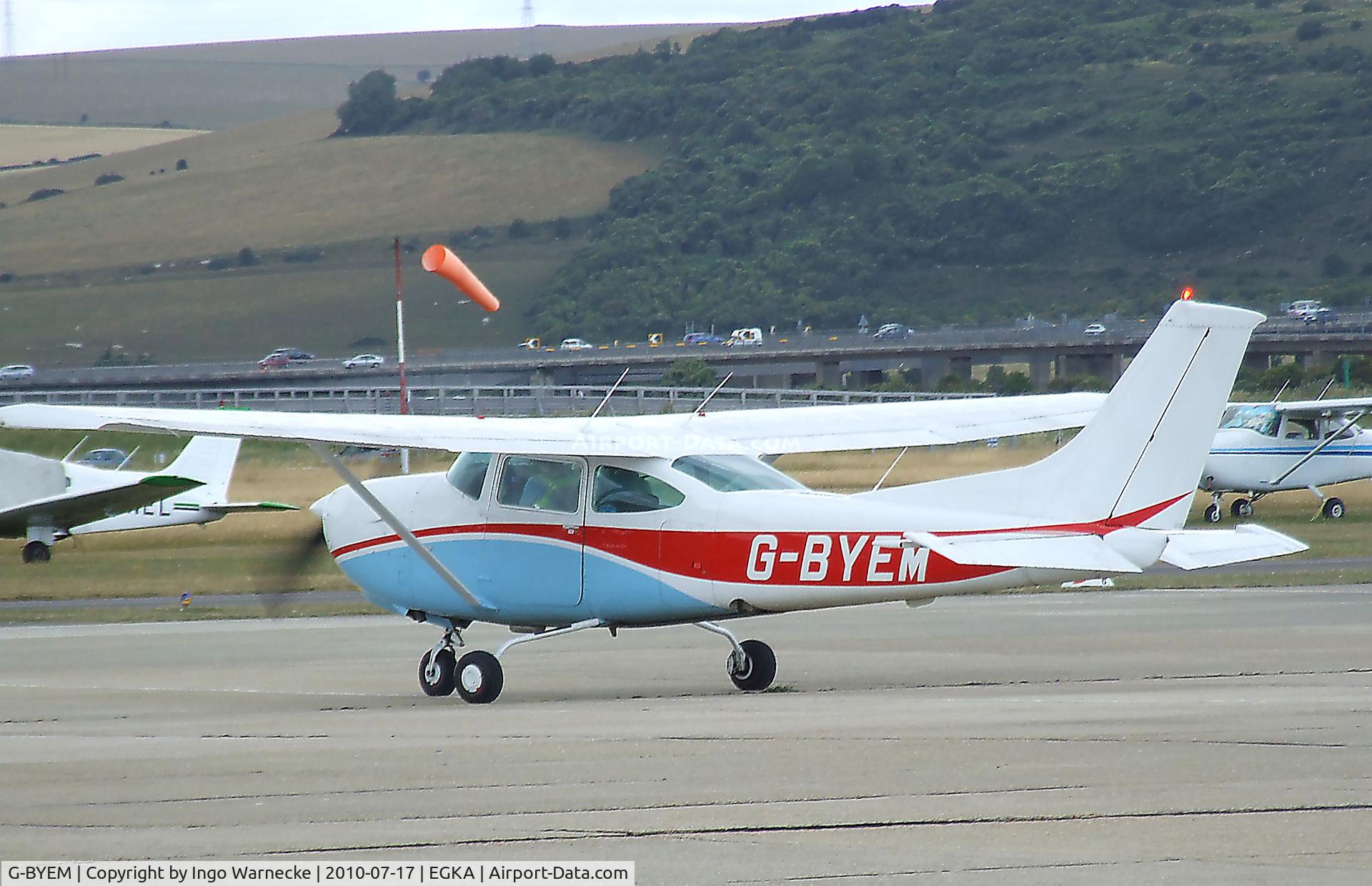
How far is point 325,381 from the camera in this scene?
80250mm

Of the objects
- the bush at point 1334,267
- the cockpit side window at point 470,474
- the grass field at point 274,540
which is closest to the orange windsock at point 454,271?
the cockpit side window at point 470,474

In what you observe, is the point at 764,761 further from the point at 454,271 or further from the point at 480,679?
the point at 454,271

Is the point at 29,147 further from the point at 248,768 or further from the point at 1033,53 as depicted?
the point at 248,768

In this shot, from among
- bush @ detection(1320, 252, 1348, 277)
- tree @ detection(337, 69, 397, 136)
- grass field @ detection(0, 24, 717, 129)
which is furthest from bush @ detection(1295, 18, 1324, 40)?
tree @ detection(337, 69, 397, 136)

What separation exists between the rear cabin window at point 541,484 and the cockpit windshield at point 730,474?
79 centimetres

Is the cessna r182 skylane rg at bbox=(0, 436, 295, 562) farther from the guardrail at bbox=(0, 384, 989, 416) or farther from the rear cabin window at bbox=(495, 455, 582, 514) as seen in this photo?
the rear cabin window at bbox=(495, 455, 582, 514)

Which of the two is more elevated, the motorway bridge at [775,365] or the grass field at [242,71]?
the grass field at [242,71]

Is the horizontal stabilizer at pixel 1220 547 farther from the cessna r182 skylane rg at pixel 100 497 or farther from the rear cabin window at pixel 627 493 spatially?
the cessna r182 skylane rg at pixel 100 497

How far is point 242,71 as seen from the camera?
591 feet

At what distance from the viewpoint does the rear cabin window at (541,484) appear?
12.2 metres

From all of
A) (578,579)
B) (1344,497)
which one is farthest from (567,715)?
(1344,497)

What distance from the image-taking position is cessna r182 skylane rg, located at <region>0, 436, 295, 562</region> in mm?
29219

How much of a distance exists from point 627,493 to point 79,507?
19995 millimetres

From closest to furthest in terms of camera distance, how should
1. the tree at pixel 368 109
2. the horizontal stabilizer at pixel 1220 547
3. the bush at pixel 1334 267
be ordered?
the horizontal stabilizer at pixel 1220 547, the bush at pixel 1334 267, the tree at pixel 368 109
